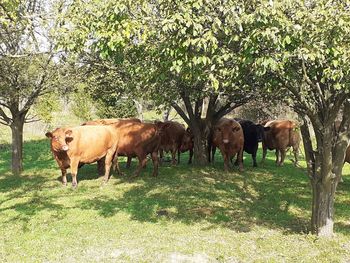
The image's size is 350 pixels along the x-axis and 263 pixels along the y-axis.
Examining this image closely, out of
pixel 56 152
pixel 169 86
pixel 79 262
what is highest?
pixel 169 86

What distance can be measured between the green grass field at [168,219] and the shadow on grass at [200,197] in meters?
0.03

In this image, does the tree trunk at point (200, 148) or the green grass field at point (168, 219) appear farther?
the tree trunk at point (200, 148)

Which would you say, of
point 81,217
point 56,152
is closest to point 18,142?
point 56,152

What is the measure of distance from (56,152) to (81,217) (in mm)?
4565

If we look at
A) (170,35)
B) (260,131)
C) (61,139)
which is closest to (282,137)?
(260,131)

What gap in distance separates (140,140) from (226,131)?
369 centimetres

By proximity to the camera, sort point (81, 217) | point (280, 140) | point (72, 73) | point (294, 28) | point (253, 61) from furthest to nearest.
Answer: point (280, 140), point (72, 73), point (81, 217), point (253, 61), point (294, 28)

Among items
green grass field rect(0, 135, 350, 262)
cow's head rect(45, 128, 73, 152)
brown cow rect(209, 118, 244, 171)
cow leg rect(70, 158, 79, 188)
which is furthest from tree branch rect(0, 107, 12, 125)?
brown cow rect(209, 118, 244, 171)

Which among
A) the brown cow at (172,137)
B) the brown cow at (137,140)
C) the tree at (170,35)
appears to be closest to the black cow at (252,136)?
the brown cow at (172,137)

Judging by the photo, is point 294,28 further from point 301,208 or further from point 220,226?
point 301,208

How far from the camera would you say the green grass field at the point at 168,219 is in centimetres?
852

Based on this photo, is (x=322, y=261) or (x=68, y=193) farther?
(x=68, y=193)

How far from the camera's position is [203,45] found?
269 inches

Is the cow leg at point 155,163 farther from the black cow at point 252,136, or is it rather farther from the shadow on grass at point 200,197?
the black cow at point 252,136
